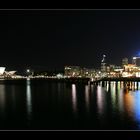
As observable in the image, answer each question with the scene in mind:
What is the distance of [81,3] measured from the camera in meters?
2.65

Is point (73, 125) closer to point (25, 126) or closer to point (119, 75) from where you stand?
point (25, 126)

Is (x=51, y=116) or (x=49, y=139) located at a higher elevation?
(x=49, y=139)

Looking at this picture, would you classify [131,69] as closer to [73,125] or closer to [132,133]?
[73,125]

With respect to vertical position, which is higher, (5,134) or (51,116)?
(5,134)

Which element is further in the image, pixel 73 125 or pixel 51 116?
pixel 51 116

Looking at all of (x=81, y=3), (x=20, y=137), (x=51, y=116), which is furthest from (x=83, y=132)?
(x=51, y=116)

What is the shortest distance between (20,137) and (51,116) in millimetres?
5473

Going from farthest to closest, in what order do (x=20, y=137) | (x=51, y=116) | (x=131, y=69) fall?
1. (x=131, y=69)
2. (x=51, y=116)
3. (x=20, y=137)

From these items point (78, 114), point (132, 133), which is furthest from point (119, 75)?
point (132, 133)

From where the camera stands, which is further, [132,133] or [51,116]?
[51,116]

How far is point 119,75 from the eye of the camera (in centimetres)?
4175

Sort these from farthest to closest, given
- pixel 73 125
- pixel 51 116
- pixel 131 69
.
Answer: pixel 131 69
pixel 51 116
pixel 73 125

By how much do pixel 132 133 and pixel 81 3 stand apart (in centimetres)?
121

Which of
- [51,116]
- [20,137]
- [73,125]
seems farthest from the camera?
[51,116]
